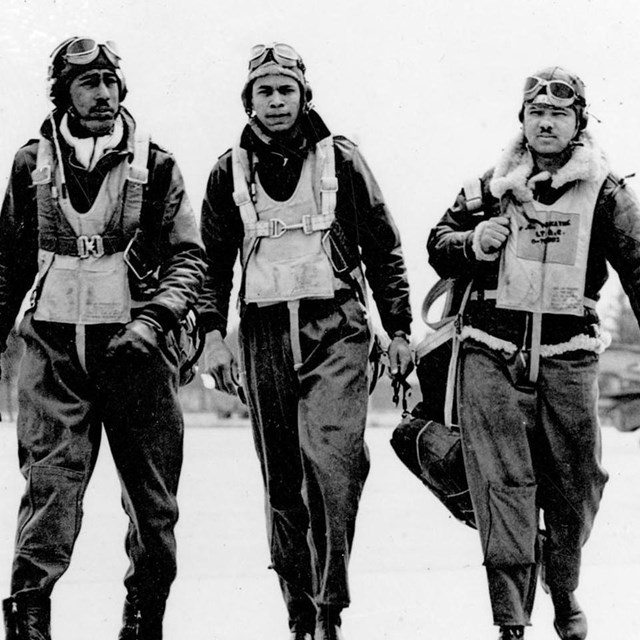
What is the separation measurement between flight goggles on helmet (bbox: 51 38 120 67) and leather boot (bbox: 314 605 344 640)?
236cm

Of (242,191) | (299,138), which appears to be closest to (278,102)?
(299,138)

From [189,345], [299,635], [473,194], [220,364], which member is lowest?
[299,635]

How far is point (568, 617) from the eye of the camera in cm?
590

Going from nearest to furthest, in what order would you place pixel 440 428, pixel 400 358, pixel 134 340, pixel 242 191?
1. pixel 134 340
2. pixel 242 191
3. pixel 400 358
4. pixel 440 428

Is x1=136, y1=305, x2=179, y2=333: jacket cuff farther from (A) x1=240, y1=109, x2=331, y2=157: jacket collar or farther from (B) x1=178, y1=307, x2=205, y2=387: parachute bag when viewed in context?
(A) x1=240, y1=109, x2=331, y2=157: jacket collar

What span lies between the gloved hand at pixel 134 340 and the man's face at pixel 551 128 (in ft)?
6.02

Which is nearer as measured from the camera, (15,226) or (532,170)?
(15,226)

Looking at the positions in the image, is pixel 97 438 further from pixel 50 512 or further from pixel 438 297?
pixel 438 297

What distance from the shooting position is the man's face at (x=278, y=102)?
19.4ft

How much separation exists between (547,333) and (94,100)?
211 centimetres

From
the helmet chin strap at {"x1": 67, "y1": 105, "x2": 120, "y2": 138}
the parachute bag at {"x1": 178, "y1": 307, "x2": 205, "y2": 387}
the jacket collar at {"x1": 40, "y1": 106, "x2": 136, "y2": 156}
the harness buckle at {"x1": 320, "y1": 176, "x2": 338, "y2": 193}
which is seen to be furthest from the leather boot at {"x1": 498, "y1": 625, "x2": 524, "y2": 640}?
the helmet chin strap at {"x1": 67, "y1": 105, "x2": 120, "y2": 138}

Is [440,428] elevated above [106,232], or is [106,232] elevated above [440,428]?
[106,232]

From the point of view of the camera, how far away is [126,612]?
574 centimetres

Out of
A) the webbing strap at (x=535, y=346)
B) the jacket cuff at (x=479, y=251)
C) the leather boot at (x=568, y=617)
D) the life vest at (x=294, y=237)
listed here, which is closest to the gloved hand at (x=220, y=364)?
the life vest at (x=294, y=237)
